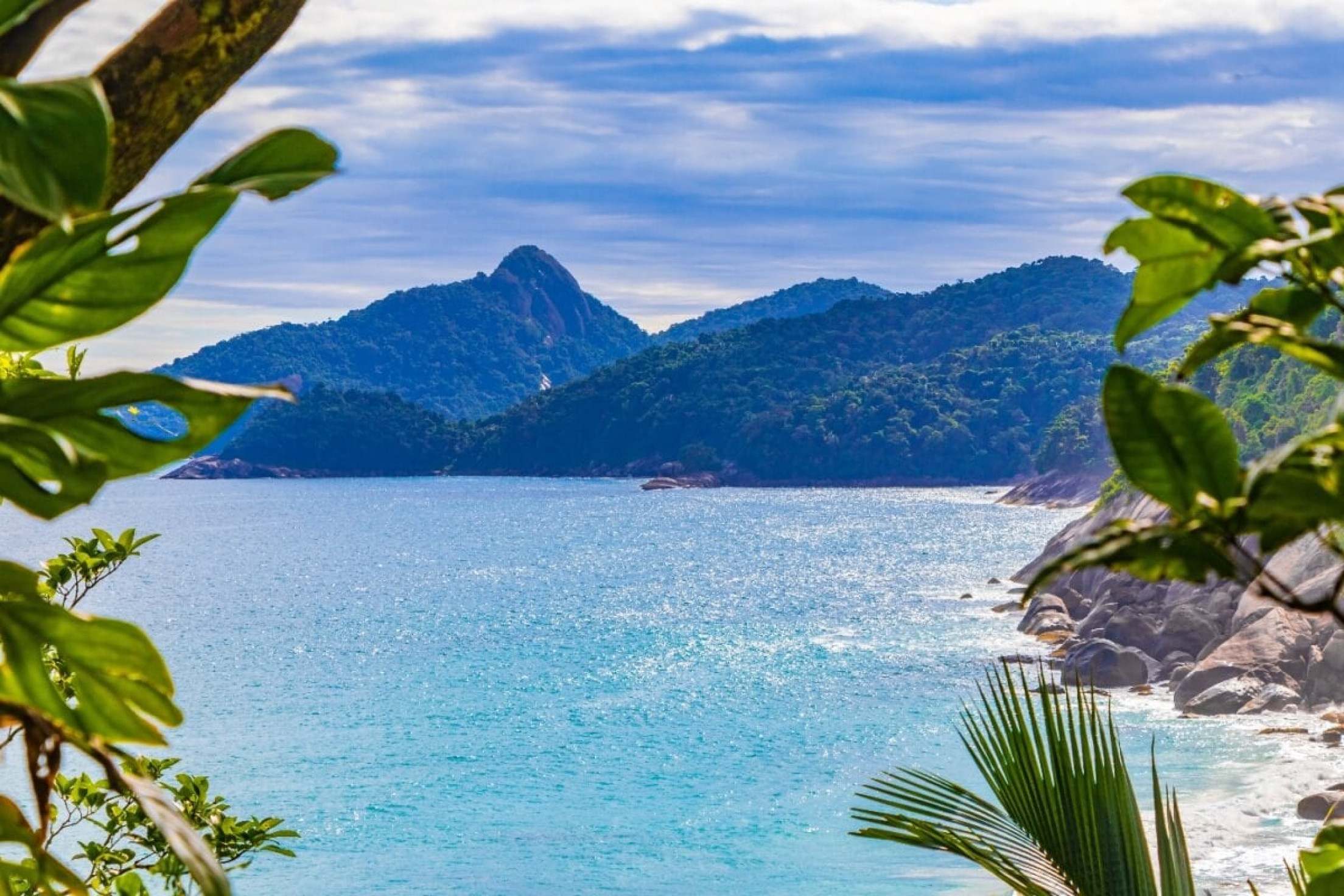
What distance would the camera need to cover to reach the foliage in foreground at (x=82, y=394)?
428 millimetres

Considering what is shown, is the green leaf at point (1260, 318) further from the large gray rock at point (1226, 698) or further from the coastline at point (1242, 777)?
the large gray rock at point (1226, 698)

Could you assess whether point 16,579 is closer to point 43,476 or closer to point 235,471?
point 43,476

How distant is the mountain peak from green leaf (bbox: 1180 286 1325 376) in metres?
173

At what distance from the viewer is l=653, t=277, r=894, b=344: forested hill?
17921 cm

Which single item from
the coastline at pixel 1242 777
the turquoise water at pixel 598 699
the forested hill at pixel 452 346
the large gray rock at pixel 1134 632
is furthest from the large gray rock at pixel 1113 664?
the forested hill at pixel 452 346

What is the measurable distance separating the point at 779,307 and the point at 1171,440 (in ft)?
607

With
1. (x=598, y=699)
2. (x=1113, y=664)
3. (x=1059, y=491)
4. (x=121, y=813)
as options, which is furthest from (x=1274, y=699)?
(x=1059, y=491)

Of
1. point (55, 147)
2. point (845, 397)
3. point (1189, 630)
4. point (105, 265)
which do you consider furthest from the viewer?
point (845, 397)

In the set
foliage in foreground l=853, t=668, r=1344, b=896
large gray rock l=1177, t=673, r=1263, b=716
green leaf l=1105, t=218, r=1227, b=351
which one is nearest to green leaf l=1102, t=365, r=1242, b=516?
green leaf l=1105, t=218, r=1227, b=351

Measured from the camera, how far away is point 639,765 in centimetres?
2384

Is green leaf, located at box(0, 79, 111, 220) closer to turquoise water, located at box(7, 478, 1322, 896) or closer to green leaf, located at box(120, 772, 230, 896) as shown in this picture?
green leaf, located at box(120, 772, 230, 896)

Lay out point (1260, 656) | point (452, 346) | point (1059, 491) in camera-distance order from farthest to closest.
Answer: point (452, 346)
point (1059, 491)
point (1260, 656)

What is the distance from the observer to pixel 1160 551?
0.49 m

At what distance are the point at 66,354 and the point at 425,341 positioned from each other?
15979cm
